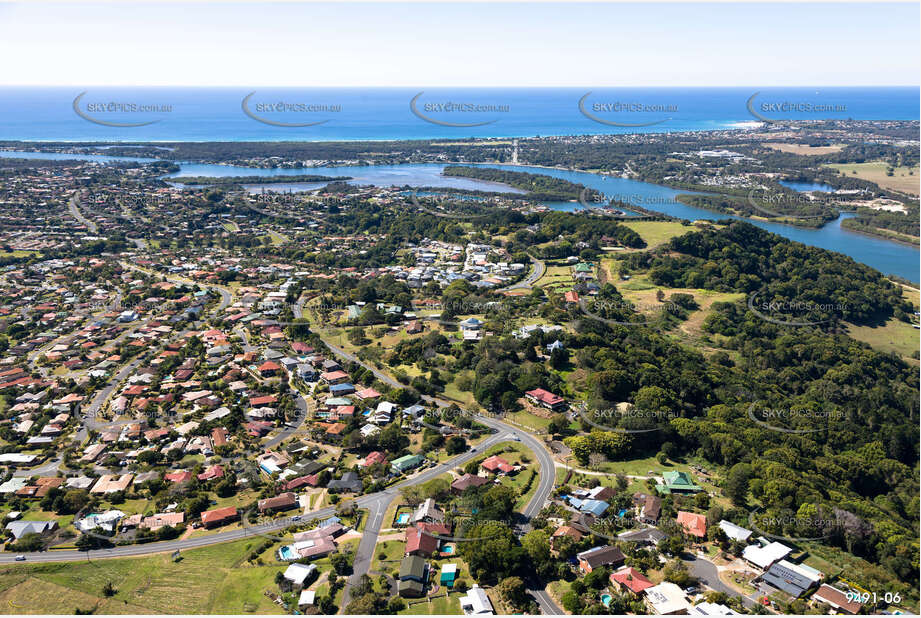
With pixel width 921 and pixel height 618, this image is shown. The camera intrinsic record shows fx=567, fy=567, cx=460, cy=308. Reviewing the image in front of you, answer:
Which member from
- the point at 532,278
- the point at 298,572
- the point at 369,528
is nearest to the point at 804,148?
the point at 532,278

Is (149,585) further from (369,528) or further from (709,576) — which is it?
(709,576)

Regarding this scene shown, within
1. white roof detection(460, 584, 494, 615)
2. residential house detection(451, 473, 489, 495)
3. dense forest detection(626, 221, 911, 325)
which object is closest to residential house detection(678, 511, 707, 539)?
residential house detection(451, 473, 489, 495)

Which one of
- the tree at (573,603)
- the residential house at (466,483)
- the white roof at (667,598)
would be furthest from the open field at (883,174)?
the tree at (573,603)

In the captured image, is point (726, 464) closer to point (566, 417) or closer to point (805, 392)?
point (566, 417)

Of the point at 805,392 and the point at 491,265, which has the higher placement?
the point at 491,265

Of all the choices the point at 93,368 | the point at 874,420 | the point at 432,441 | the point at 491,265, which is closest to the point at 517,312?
the point at 491,265

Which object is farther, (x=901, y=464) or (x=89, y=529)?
(x=901, y=464)
